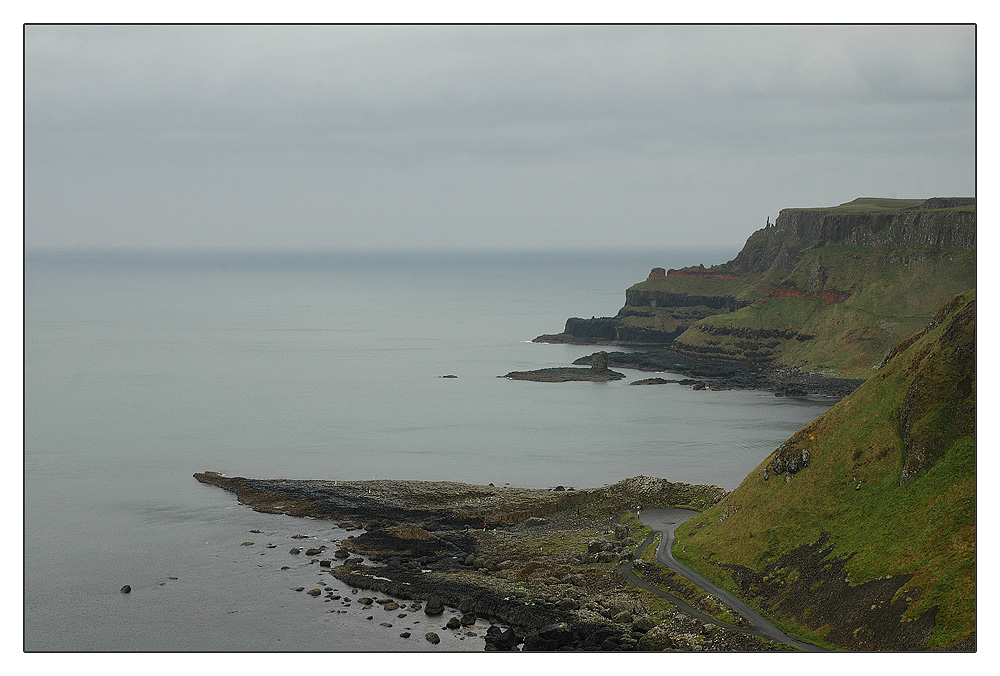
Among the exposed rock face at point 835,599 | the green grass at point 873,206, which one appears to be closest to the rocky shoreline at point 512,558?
the exposed rock face at point 835,599

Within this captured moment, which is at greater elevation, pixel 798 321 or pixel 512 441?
pixel 798 321

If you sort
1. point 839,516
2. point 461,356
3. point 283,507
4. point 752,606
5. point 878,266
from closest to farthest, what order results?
point 752,606 < point 839,516 < point 283,507 < point 878,266 < point 461,356

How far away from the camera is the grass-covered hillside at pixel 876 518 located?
97.6ft

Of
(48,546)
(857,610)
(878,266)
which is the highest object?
(878,266)

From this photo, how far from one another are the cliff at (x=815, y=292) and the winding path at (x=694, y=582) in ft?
158

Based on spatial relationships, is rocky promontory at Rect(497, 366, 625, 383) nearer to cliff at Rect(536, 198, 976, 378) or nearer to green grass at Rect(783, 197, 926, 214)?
cliff at Rect(536, 198, 976, 378)

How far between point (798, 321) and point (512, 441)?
65.5 metres

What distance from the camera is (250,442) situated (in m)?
72.1

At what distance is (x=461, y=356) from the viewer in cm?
12888

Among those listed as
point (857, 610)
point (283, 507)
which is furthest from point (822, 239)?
point (857, 610)

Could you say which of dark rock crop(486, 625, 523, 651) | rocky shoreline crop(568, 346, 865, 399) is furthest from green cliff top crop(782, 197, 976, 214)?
dark rock crop(486, 625, 523, 651)

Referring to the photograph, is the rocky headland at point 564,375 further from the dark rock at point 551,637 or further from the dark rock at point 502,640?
the dark rock at point 551,637

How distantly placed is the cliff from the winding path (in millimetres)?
48008

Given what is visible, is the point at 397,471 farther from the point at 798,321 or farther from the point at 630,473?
the point at 798,321
